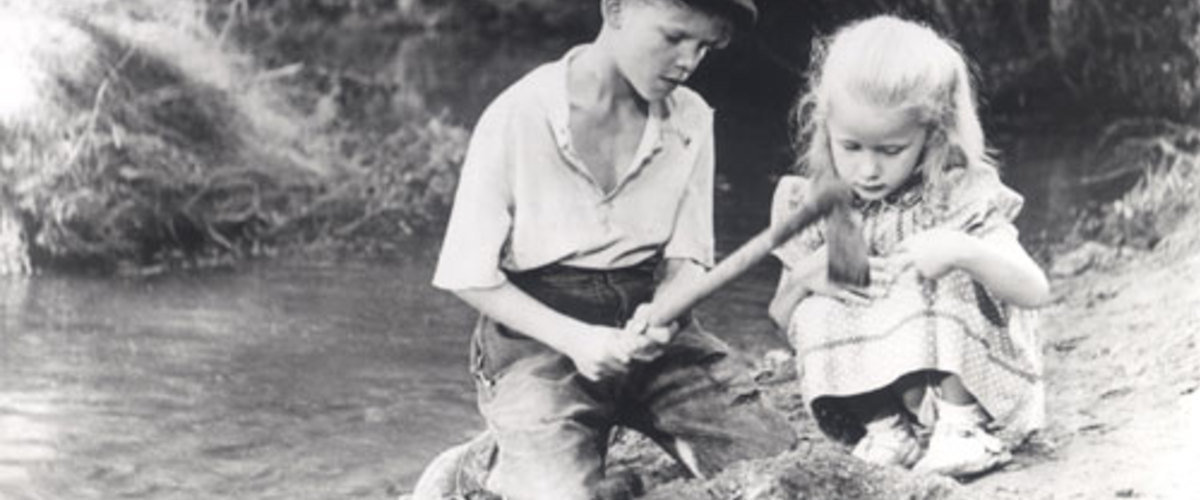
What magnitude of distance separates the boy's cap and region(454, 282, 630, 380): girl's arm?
0.82 ft

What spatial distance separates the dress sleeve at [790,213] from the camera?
144 cm

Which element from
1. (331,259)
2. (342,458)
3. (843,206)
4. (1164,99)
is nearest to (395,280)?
(331,259)

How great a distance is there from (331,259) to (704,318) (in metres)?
0.38

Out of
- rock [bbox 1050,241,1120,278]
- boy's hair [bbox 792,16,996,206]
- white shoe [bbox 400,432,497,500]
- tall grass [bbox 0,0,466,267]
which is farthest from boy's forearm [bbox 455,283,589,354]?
rock [bbox 1050,241,1120,278]

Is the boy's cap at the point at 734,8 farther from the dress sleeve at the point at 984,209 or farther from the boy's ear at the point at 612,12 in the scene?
the dress sleeve at the point at 984,209

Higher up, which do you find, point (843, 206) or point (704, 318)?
point (843, 206)

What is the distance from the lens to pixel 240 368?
162 cm

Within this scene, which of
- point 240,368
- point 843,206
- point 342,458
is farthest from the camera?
point 240,368

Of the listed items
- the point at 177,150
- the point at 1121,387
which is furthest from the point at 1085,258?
the point at 177,150

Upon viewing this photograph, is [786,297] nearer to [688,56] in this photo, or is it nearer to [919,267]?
[919,267]

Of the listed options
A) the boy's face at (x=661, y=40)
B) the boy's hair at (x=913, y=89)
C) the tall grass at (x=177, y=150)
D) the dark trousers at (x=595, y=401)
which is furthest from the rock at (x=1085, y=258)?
the tall grass at (x=177, y=150)

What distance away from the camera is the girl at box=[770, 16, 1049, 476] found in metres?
1.39

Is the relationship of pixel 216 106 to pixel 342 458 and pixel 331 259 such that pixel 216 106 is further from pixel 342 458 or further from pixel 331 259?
pixel 342 458

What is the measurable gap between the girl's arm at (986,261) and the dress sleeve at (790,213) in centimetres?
8
